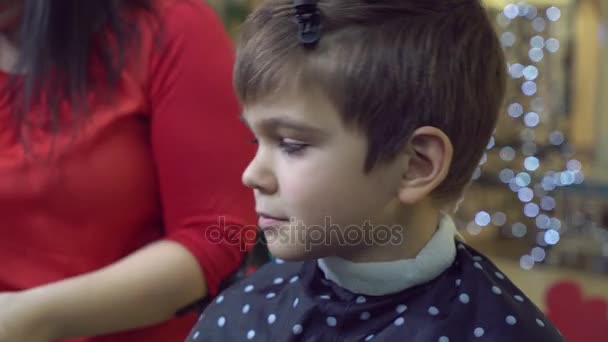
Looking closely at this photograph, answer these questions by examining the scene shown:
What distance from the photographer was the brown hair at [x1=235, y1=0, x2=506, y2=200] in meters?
0.66

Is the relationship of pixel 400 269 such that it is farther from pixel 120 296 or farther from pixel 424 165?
pixel 120 296

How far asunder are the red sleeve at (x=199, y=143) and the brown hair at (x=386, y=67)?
22 centimetres

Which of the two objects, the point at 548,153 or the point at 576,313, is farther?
the point at 548,153

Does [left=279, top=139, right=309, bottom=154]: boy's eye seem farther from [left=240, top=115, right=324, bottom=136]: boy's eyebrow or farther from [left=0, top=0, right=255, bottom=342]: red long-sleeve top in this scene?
[left=0, top=0, right=255, bottom=342]: red long-sleeve top

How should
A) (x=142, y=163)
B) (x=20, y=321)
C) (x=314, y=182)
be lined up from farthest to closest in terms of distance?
(x=142, y=163) < (x=20, y=321) < (x=314, y=182)

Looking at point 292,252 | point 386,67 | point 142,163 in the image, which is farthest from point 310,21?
point 142,163

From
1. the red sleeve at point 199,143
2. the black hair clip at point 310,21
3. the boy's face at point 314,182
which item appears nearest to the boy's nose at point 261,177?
the boy's face at point 314,182

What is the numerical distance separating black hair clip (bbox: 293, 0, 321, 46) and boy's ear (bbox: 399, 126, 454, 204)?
→ 11 centimetres

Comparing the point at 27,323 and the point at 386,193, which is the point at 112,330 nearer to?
the point at 27,323

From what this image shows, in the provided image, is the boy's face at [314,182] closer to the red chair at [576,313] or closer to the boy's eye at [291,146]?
the boy's eye at [291,146]

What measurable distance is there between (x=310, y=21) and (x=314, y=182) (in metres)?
0.13

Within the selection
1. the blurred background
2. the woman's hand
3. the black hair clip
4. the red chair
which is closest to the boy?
the black hair clip

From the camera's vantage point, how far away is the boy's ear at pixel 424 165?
678 mm

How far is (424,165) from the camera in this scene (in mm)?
688
